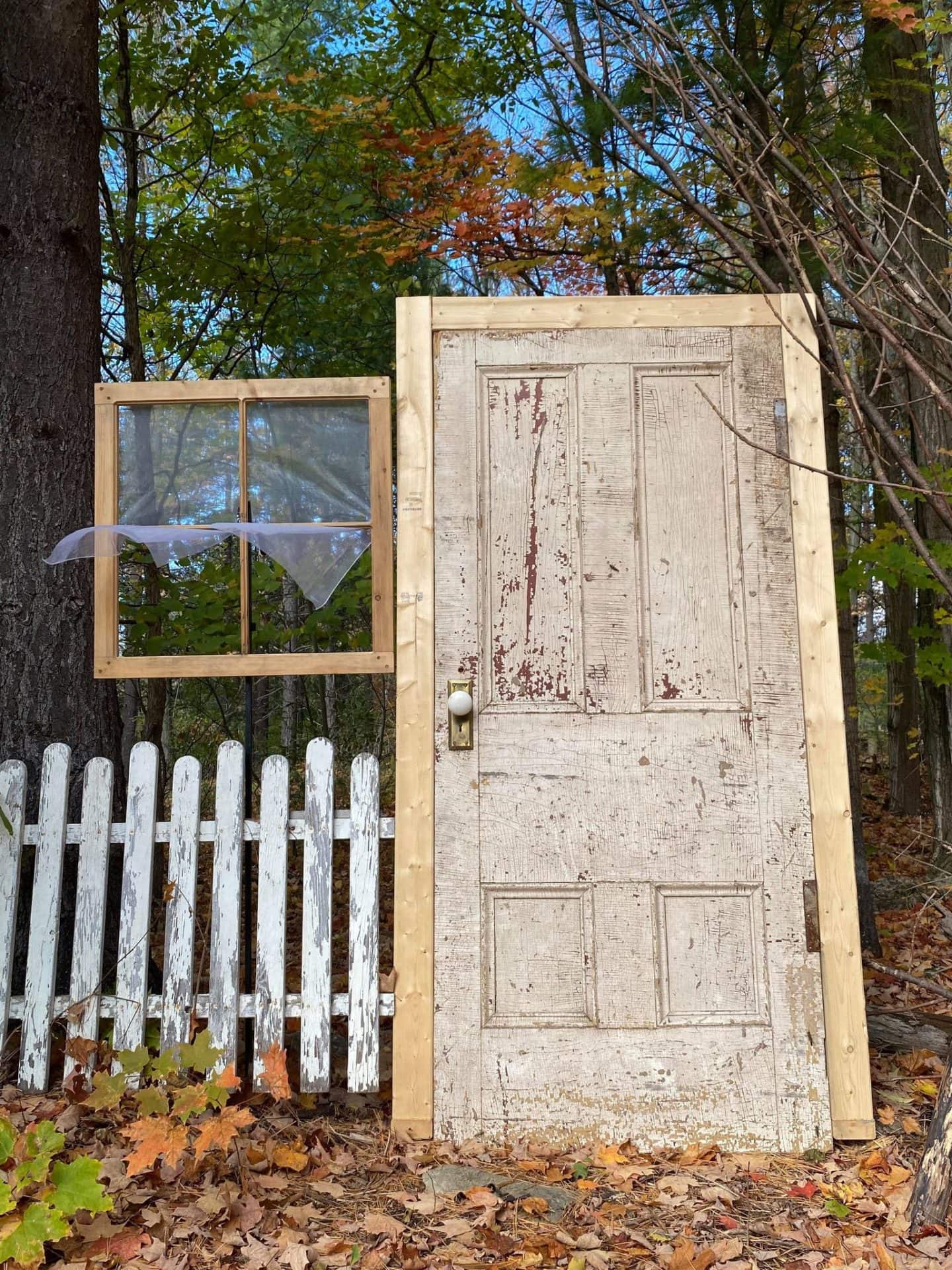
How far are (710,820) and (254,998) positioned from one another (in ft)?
5.43

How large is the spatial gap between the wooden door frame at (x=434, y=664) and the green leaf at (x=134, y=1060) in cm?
78

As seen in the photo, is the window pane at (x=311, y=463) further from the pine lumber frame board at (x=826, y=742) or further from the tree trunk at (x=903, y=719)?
the tree trunk at (x=903, y=719)

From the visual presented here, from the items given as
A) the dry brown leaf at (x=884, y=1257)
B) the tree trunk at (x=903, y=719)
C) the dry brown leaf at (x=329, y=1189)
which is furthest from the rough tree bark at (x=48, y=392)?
the tree trunk at (x=903, y=719)

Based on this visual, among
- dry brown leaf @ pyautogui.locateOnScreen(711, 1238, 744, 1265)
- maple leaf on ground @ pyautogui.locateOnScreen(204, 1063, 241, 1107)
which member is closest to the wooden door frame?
maple leaf on ground @ pyautogui.locateOnScreen(204, 1063, 241, 1107)

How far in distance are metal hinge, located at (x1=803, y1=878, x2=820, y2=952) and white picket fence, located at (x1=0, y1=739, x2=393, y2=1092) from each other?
140 cm

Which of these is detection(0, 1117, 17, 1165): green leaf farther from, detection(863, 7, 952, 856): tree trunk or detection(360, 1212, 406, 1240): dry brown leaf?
detection(863, 7, 952, 856): tree trunk

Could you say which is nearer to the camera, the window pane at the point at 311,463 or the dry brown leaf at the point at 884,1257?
the dry brown leaf at the point at 884,1257

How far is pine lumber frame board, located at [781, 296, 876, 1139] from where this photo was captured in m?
2.93

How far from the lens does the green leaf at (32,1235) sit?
2096 millimetres

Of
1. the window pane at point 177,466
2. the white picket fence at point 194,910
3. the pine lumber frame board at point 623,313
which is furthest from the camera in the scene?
the window pane at point 177,466

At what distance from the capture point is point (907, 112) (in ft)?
17.0

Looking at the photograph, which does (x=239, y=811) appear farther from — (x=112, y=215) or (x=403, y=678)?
(x=112, y=215)

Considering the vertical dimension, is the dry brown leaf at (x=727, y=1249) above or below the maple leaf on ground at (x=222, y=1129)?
below

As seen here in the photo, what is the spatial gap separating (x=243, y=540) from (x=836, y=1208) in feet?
9.33
